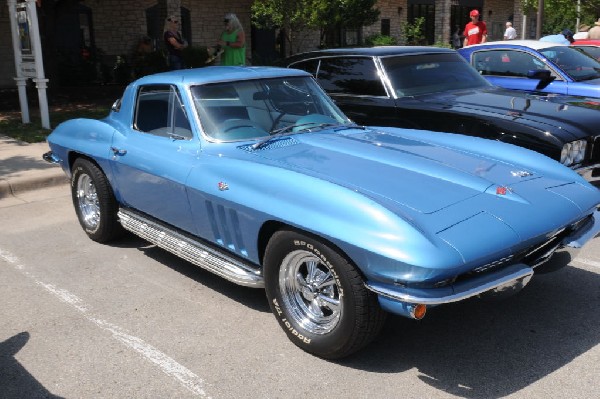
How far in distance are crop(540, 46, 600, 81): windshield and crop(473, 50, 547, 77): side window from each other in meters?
0.21

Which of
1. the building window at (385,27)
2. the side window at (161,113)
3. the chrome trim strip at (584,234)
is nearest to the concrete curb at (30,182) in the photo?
the side window at (161,113)

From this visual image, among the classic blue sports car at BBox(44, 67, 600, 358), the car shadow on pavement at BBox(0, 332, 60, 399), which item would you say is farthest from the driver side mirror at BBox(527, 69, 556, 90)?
the car shadow on pavement at BBox(0, 332, 60, 399)

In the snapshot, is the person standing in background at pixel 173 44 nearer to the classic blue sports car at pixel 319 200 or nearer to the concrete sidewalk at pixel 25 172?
the concrete sidewalk at pixel 25 172

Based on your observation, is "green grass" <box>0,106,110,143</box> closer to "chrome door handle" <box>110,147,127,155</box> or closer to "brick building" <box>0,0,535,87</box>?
"brick building" <box>0,0,535,87</box>

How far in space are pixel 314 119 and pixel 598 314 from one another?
2.29 metres

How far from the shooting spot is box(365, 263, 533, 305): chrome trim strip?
286cm

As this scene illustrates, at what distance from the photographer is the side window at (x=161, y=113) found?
14.4ft

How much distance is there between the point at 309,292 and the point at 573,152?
3.20 m

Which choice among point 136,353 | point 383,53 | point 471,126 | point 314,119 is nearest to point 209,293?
point 136,353

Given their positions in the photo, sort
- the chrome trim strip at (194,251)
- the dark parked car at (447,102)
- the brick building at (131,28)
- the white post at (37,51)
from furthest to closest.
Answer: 1. the brick building at (131,28)
2. the white post at (37,51)
3. the dark parked car at (447,102)
4. the chrome trim strip at (194,251)

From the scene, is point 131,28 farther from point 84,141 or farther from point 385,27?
point 84,141

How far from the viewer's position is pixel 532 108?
6043mm

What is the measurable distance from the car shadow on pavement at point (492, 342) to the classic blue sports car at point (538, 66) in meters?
4.14

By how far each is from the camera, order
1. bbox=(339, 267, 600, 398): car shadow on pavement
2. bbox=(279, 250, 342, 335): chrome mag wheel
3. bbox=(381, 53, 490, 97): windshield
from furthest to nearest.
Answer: bbox=(381, 53, 490, 97): windshield → bbox=(279, 250, 342, 335): chrome mag wheel → bbox=(339, 267, 600, 398): car shadow on pavement
